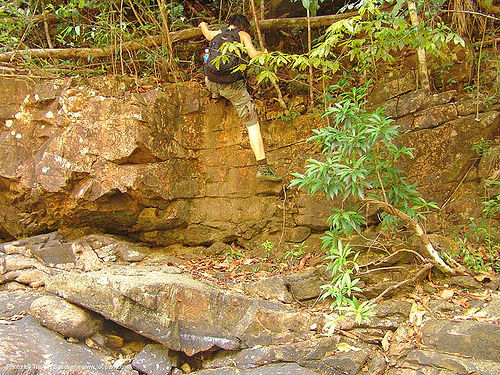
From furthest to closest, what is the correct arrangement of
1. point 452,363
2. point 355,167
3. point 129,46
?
point 129,46 → point 355,167 → point 452,363

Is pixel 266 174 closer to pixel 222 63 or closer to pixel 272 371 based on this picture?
pixel 222 63

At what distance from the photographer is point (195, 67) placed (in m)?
5.67

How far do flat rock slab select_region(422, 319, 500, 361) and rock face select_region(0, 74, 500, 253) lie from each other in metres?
1.59

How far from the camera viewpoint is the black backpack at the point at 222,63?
14.7ft

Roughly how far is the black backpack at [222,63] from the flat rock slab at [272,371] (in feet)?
10.5

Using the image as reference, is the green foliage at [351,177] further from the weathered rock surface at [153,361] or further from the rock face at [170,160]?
the weathered rock surface at [153,361]

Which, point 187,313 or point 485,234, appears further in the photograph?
point 485,234

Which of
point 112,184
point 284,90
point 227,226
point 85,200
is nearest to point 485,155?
point 284,90

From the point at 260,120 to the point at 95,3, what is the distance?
2.97 meters

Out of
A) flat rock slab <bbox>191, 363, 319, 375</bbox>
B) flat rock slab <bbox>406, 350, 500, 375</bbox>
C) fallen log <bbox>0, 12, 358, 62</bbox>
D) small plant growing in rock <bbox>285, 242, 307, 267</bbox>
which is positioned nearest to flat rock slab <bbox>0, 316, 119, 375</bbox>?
flat rock slab <bbox>191, 363, 319, 375</bbox>

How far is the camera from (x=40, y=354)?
10.8ft

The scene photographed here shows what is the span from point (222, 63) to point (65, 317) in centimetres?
325

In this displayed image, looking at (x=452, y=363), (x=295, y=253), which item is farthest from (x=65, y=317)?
(x=452, y=363)

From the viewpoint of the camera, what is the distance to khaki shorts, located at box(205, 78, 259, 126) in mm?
4746
